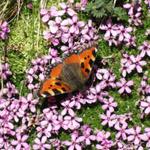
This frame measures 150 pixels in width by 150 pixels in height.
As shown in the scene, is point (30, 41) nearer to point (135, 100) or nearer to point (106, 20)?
point (106, 20)

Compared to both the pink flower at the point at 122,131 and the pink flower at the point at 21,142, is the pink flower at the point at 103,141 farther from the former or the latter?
the pink flower at the point at 21,142

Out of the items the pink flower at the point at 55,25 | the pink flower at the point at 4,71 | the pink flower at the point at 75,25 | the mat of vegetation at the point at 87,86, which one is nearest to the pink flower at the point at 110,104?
the mat of vegetation at the point at 87,86

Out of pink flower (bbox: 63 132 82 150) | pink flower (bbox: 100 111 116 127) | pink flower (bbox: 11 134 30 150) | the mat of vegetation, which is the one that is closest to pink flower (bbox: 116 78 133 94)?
the mat of vegetation

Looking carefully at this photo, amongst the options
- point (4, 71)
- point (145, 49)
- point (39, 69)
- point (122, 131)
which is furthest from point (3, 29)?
point (122, 131)

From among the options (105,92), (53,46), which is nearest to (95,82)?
(105,92)

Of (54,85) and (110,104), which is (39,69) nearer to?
(54,85)
